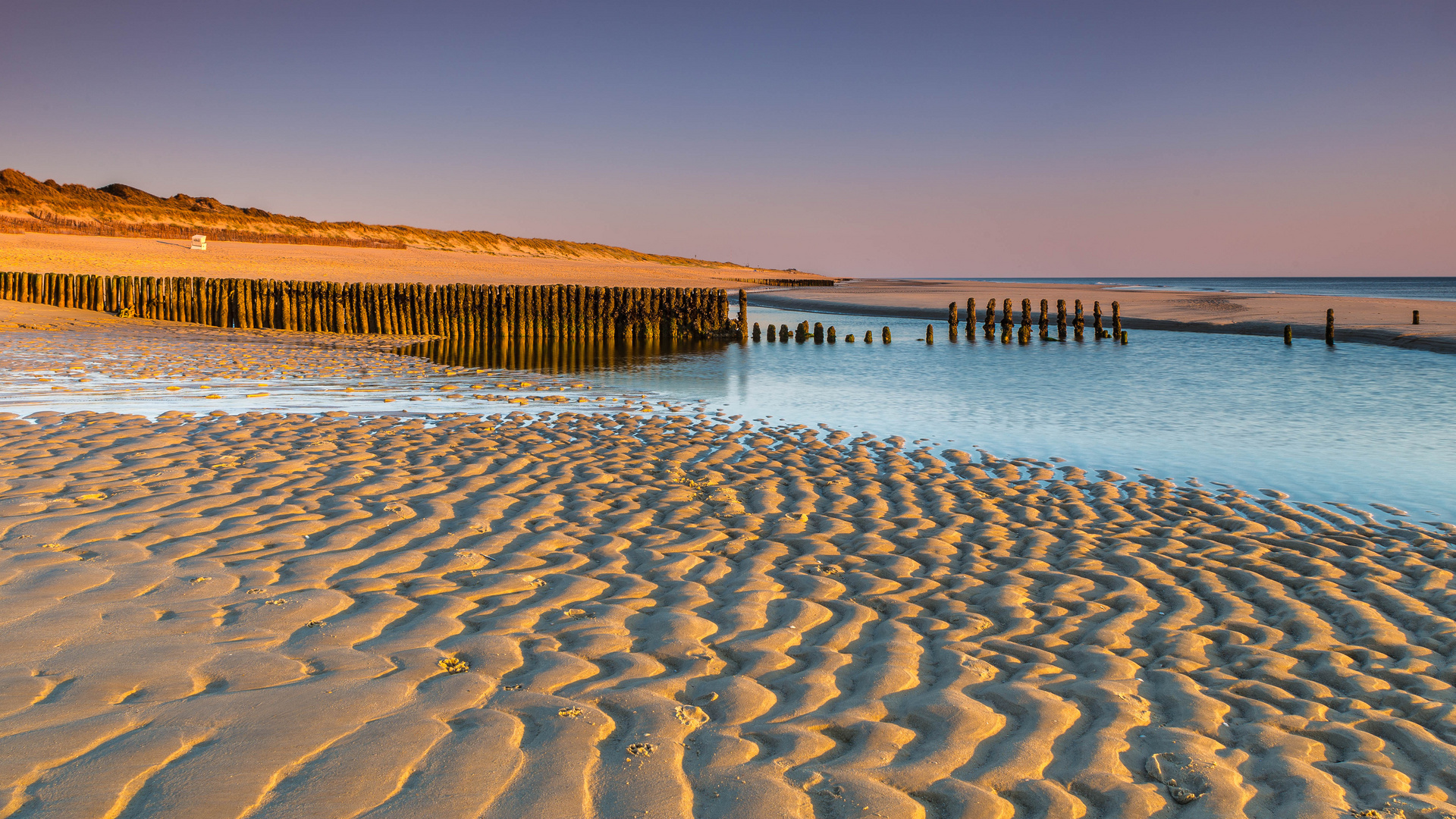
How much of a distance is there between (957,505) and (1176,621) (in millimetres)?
2186

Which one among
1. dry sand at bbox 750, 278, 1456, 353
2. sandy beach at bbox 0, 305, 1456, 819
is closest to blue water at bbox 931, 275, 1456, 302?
dry sand at bbox 750, 278, 1456, 353

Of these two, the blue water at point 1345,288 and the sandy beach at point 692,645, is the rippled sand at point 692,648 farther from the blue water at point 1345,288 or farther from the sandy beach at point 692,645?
the blue water at point 1345,288

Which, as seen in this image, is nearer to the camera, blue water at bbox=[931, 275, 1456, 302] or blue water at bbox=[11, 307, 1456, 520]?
blue water at bbox=[11, 307, 1456, 520]

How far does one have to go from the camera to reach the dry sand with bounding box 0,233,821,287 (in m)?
32.5

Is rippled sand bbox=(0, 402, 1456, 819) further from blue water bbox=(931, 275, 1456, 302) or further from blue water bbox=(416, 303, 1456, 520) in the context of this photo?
blue water bbox=(931, 275, 1456, 302)

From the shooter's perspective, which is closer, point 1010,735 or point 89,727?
point 89,727

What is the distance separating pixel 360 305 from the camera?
21.6 metres

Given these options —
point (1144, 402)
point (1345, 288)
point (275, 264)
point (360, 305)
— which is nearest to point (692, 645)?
point (1144, 402)

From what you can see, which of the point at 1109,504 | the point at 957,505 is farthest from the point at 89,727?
the point at 1109,504

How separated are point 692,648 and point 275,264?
4422 cm

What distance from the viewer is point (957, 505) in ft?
19.9

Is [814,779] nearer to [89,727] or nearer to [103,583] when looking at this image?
[89,727]

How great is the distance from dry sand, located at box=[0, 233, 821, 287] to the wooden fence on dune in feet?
28.1

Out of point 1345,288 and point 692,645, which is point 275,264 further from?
point 1345,288
